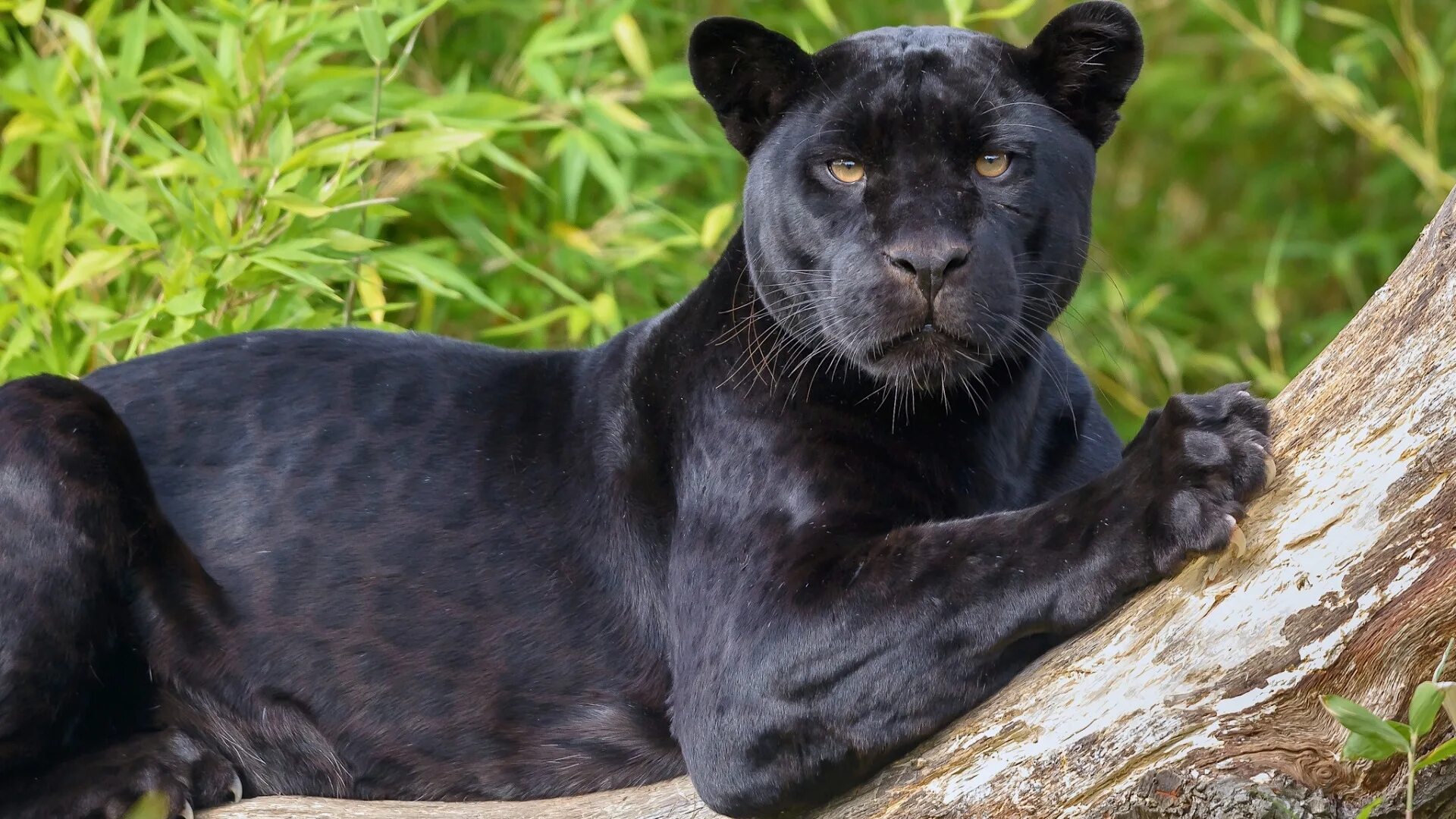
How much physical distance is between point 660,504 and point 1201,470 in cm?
87

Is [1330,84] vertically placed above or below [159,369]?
above

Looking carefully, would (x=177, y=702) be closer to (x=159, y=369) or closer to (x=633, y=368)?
(x=159, y=369)

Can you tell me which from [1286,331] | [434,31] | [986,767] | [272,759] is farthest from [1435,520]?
[1286,331]

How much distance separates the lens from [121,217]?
9.34 feet

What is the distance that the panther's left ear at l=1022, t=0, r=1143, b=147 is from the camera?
2.13m

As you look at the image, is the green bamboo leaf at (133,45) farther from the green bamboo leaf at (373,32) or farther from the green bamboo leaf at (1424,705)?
the green bamboo leaf at (1424,705)

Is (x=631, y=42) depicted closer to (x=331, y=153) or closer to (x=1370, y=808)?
(x=331, y=153)

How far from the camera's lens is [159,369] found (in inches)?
101

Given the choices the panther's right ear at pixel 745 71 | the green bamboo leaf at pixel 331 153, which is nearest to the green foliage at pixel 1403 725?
the panther's right ear at pixel 745 71

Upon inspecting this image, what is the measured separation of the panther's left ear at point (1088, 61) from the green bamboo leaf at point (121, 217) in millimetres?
1660

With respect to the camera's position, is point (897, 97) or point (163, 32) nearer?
point (897, 97)

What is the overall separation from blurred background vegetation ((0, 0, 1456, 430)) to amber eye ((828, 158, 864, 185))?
109 centimetres

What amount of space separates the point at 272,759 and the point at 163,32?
72.6 inches

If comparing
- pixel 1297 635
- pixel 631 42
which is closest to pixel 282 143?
pixel 631 42
